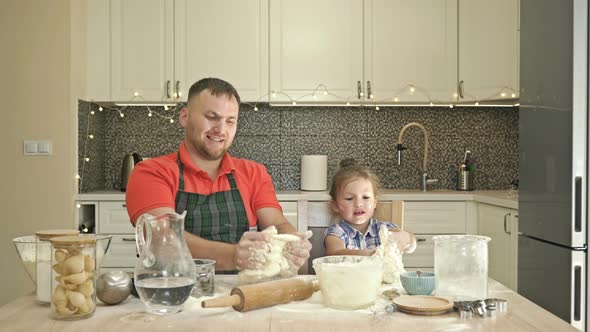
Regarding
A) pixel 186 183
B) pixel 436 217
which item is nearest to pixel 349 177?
pixel 186 183

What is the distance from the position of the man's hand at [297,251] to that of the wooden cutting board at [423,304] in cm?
27

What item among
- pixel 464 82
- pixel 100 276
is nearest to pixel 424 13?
pixel 464 82

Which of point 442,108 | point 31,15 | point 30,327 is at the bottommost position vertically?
point 30,327

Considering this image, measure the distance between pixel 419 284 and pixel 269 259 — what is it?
353 millimetres

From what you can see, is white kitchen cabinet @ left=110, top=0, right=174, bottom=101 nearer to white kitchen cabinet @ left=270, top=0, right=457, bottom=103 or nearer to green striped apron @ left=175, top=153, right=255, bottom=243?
white kitchen cabinet @ left=270, top=0, right=457, bottom=103

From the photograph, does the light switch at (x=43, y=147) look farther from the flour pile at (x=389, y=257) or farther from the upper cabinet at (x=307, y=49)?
the flour pile at (x=389, y=257)

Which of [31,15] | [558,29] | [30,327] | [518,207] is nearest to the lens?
[30,327]

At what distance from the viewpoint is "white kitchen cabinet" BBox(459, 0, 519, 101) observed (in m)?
3.78

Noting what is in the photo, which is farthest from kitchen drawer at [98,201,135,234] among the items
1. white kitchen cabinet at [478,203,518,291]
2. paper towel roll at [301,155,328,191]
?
white kitchen cabinet at [478,203,518,291]

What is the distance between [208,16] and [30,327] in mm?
2822

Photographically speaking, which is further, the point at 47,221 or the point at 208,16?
the point at 208,16

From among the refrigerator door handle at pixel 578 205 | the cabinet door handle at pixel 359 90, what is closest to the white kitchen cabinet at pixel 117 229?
the cabinet door handle at pixel 359 90

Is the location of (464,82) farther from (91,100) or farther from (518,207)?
(91,100)

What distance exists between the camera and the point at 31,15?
11.5ft
